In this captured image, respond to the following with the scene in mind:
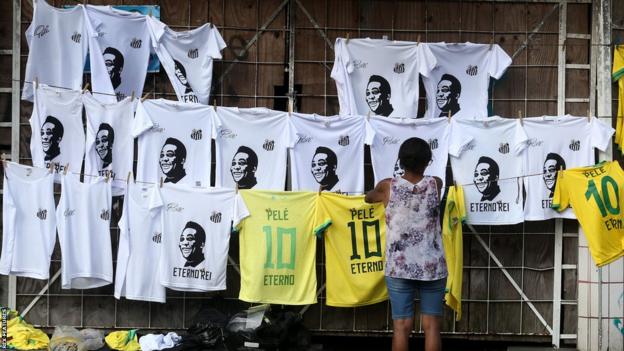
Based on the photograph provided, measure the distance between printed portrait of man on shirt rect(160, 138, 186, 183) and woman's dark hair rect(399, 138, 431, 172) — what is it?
260cm

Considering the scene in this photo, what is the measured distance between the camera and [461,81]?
800cm

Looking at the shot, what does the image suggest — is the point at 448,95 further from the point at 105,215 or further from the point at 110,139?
the point at 105,215

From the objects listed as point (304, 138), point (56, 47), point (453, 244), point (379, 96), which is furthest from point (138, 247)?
point (453, 244)

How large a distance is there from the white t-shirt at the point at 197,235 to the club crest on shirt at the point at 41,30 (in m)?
1.97

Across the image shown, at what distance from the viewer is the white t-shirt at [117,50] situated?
7.79 metres

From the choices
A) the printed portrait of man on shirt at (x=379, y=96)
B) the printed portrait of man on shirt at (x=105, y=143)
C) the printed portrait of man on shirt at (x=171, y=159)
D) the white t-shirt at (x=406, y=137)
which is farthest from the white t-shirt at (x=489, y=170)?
the printed portrait of man on shirt at (x=105, y=143)

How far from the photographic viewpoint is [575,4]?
26.6 ft

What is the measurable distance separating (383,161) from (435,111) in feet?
2.50

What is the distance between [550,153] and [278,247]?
9.49 ft

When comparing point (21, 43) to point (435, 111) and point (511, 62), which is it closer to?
point (435, 111)

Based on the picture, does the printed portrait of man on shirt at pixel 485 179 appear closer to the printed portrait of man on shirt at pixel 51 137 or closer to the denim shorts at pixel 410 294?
the denim shorts at pixel 410 294

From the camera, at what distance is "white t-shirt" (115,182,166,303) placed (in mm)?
7656

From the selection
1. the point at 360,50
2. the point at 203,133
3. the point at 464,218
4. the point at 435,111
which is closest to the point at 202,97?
the point at 203,133

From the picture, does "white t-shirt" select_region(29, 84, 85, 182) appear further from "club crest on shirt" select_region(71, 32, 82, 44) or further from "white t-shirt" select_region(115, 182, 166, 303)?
"white t-shirt" select_region(115, 182, 166, 303)
